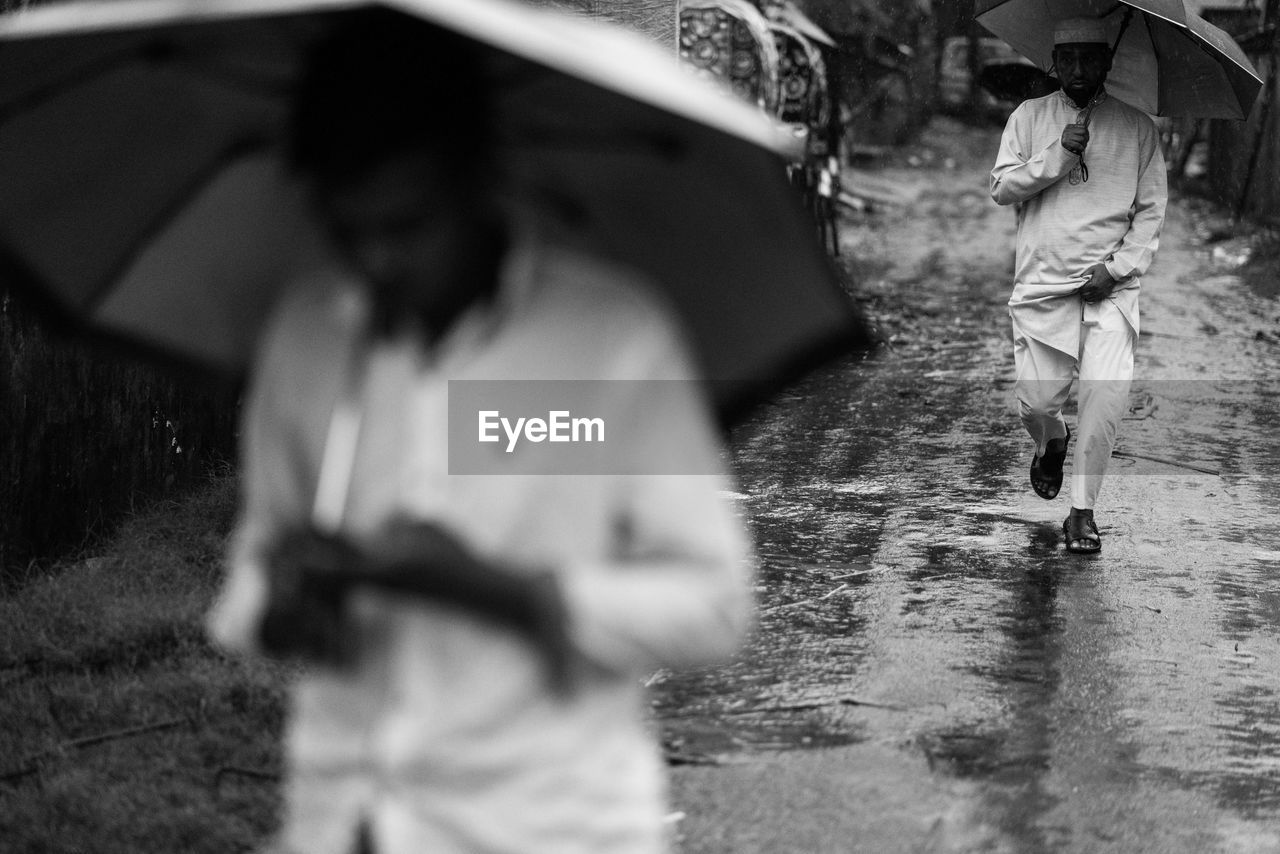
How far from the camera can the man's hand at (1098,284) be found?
7.46 m

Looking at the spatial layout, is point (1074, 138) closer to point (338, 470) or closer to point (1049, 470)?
point (1049, 470)

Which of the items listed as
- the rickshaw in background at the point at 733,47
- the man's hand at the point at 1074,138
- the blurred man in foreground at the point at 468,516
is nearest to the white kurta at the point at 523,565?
the blurred man in foreground at the point at 468,516

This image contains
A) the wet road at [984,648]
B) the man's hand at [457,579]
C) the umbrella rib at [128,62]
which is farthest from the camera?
the wet road at [984,648]

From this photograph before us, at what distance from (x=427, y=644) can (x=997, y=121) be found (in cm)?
3236

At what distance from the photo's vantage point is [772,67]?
17.6m

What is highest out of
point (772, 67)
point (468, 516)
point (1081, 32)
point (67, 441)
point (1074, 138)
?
point (1081, 32)

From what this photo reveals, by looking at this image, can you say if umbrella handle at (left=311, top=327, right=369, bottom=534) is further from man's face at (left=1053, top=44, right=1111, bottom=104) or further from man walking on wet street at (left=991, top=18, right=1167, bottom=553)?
man's face at (left=1053, top=44, right=1111, bottom=104)

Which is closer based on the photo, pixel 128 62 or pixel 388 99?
pixel 388 99

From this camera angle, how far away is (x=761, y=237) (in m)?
2.10

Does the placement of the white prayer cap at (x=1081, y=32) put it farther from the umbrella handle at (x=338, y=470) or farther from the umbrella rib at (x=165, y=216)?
the umbrella handle at (x=338, y=470)

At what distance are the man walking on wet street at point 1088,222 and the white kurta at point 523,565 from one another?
5.80 metres

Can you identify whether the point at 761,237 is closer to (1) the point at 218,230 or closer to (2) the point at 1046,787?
(1) the point at 218,230

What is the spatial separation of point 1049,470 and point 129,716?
452cm

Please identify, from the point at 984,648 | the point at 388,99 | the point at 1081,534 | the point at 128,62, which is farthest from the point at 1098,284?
the point at 388,99
